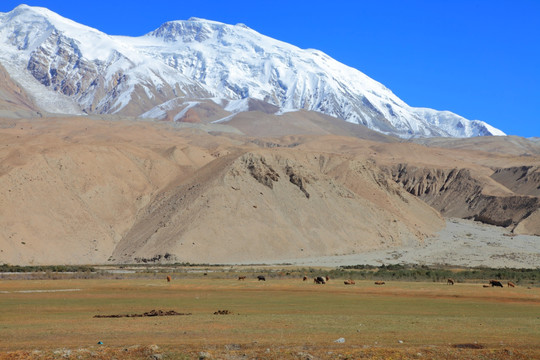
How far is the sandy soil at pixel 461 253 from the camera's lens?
293 feet

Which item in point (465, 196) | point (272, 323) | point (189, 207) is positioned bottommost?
point (272, 323)

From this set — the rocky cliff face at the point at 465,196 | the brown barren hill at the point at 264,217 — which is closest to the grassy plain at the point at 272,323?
the brown barren hill at the point at 264,217

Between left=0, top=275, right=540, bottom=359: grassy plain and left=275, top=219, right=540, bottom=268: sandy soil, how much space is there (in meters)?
39.4

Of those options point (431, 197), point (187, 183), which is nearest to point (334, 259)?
point (187, 183)

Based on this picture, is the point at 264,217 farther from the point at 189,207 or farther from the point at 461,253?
the point at 461,253

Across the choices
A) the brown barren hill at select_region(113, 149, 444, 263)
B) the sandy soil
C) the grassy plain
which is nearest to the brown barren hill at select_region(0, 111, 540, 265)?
the brown barren hill at select_region(113, 149, 444, 263)

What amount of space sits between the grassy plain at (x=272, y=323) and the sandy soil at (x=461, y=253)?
39.4 m

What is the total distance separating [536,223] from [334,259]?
5421cm

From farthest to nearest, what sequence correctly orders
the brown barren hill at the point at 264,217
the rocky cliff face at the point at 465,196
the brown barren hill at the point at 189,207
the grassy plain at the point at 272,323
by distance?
the rocky cliff face at the point at 465,196 < the brown barren hill at the point at 264,217 < the brown barren hill at the point at 189,207 < the grassy plain at the point at 272,323

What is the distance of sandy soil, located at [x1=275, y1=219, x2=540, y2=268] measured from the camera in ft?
293

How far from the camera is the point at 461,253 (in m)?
98.6

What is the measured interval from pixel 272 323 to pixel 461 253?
74589 mm

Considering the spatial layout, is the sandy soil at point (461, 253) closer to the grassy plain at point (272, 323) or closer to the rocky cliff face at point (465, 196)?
the rocky cliff face at point (465, 196)

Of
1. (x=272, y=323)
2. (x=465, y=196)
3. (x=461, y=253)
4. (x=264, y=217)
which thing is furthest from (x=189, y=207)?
(x=465, y=196)
